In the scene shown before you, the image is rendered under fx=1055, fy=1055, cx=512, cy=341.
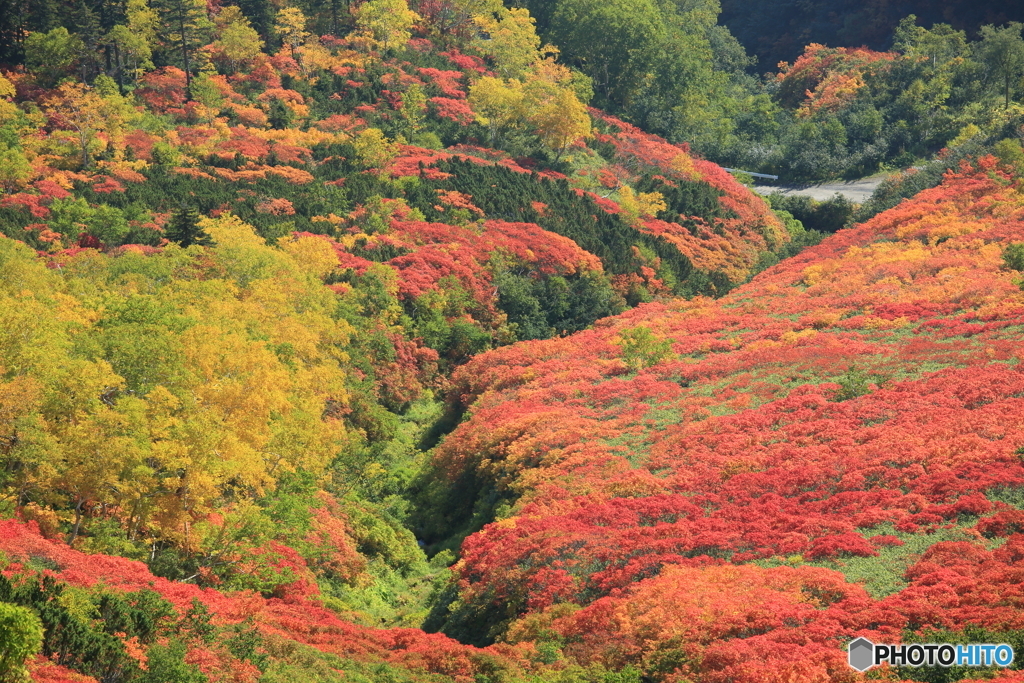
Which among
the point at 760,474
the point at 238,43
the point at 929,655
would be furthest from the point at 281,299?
the point at 238,43

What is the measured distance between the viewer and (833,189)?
86.7 meters

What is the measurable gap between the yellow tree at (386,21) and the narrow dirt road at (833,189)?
3209 cm

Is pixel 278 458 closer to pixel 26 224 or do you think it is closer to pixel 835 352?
pixel 835 352

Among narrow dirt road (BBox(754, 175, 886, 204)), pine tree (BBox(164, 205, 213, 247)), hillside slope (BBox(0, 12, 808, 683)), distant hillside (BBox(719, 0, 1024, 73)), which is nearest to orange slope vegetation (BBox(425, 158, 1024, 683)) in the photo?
hillside slope (BBox(0, 12, 808, 683))

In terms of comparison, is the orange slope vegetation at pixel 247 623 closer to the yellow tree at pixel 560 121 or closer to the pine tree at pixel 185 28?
the yellow tree at pixel 560 121

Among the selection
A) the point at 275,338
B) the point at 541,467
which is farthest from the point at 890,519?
the point at 275,338

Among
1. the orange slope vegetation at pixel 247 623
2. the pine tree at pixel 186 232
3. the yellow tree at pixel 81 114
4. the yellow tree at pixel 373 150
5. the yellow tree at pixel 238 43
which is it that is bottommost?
the orange slope vegetation at pixel 247 623

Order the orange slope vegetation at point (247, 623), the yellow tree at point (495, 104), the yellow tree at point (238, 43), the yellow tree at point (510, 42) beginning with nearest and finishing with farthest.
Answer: the orange slope vegetation at point (247, 623) → the yellow tree at point (238, 43) → the yellow tree at point (495, 104) → the yellow tree at point (510, 42)

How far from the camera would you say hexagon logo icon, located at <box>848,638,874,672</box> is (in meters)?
20.8

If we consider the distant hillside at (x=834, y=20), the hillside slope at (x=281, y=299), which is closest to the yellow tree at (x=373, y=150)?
the hillside slope at (x=281, y=299)

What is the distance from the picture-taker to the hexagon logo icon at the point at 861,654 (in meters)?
20.8

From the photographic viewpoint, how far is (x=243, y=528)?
1173 inches

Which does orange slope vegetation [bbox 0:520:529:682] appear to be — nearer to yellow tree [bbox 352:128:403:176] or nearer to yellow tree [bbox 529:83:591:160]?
yellow tree [bbox 352:128:403:176]

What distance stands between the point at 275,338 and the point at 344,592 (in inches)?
426
